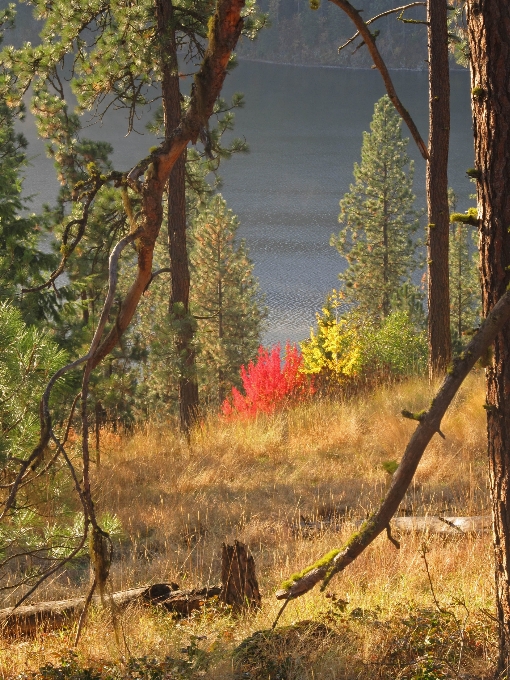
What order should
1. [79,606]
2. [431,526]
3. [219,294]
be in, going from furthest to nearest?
[219,294] < [431,526] < [79,606]

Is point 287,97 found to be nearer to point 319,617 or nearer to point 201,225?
point 201,225

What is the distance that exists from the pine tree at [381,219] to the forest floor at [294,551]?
880 inches

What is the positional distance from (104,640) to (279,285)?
3734 cm

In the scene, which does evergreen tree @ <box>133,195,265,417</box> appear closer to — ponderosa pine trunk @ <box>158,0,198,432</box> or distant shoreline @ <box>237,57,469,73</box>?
ponderosa pine trunk @ <box>158,0,198,432</box>

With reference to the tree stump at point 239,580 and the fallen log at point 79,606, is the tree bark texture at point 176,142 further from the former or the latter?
the fallen log at point 79,606

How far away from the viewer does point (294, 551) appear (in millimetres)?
5027

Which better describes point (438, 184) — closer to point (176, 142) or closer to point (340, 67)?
point (176, 142)

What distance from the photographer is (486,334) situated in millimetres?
2531

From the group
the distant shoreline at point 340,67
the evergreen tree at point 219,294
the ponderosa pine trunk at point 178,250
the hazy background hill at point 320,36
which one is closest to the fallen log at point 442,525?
the ponderosa pine trunk at point 178,250

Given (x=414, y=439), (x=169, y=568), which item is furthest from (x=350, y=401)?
(x=414, y=439)

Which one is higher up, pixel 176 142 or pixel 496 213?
pixel 176 142

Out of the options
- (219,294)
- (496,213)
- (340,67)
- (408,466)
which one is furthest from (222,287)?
(340,67)

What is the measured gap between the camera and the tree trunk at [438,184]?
327 inches

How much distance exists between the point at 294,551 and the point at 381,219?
27.5m
